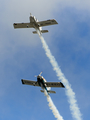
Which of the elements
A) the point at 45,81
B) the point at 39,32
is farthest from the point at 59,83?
the point at 39,32

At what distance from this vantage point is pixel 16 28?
76.2 meters

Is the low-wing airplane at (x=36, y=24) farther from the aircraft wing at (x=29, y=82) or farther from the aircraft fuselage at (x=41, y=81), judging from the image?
the aircraft wing at (x=29, y=82)

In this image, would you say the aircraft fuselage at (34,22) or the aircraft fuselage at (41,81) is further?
the aircraft fuselage at (34,22)

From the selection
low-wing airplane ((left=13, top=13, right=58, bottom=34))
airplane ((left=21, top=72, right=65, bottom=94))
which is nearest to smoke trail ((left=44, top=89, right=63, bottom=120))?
Result: airplane ((left=21, top=72, right=65, bottom=94))

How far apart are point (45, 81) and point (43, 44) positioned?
13573mm

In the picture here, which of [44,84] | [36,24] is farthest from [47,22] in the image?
[44,84]

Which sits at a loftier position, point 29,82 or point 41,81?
point 29,82

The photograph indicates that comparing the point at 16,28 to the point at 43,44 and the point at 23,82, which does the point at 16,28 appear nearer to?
the point at 43,44

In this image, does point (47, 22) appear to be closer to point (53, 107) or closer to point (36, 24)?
point (36, 24)

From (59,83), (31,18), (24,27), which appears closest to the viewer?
(59,83)

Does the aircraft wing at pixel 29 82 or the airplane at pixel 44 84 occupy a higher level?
the aircraft wing at pixel 29 82

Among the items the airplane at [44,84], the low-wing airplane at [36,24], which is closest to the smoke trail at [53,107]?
the airplane at [44,84]

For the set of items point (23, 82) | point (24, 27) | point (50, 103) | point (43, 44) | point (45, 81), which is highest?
point (24, 27)

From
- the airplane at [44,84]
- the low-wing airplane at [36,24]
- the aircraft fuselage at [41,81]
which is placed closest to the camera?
the aircraft fuselage at [41,81]
